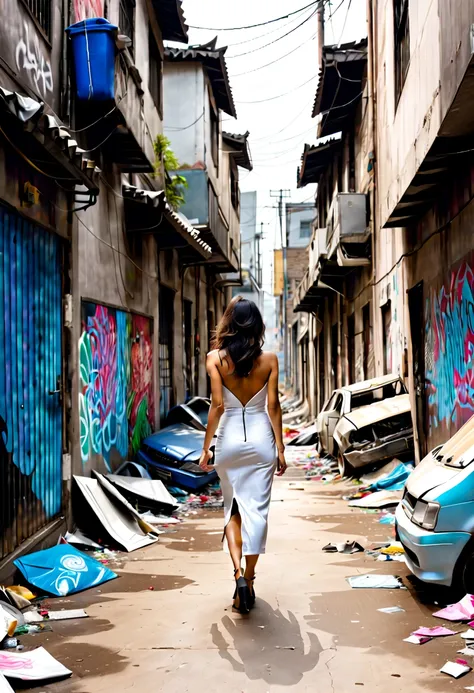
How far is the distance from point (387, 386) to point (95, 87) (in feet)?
22.8

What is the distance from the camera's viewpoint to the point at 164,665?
3951 millimetres

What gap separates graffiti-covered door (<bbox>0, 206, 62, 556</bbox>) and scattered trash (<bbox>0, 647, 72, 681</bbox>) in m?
1.68

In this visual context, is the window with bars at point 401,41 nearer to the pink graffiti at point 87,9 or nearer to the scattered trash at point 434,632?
the pink graffiti at point 87,9

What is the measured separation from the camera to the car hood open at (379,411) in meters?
11.1

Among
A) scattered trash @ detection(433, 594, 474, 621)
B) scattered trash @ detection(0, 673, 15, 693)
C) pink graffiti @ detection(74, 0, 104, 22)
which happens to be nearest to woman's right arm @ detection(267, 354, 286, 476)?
scattered trash @ detection(433, 594, 474, 621)

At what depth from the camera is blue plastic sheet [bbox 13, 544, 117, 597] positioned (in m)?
5.60

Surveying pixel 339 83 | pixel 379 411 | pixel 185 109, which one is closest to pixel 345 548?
pixel 379 411

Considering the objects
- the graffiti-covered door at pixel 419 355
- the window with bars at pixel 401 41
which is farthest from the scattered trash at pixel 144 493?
the window with bars at pixel 401 41

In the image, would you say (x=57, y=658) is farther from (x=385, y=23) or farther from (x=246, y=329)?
(x=385, y=23)

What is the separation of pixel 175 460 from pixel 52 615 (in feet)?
18.3

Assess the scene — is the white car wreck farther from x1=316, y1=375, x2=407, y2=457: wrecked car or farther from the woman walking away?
the woman walking away

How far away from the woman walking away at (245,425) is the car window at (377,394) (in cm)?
709

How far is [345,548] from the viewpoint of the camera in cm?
688

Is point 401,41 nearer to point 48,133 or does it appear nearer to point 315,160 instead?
point 48,133
